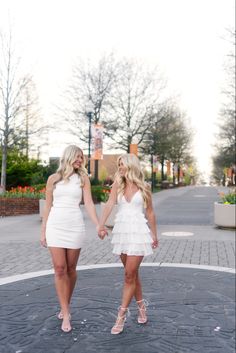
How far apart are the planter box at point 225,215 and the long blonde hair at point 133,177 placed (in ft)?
31.4

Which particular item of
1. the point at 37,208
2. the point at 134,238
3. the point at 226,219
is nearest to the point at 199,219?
the point at 226,219

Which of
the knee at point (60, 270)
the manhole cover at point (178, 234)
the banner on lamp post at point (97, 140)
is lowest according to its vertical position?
the manhole cover at point (178, 234)

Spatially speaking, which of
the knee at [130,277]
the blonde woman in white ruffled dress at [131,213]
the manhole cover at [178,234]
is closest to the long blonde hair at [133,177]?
the blonde woman in white ruffled dress at [131,213]

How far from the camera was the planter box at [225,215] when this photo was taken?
13271 mm

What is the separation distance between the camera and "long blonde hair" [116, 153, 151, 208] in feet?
13.6

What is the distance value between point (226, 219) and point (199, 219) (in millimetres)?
3203

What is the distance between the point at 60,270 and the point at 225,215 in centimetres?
987

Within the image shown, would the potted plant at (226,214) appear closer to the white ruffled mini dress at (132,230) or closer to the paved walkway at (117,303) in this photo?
the paved walkway at (117,303)

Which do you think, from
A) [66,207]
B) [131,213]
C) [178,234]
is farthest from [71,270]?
[178,234]

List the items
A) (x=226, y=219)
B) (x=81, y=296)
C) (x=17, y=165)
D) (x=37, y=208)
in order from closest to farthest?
(x=81, y=296)
(x=226, y=219)
(x=37, y=208)
(x=17, y=165)

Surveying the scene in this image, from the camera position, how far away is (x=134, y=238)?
4.18m

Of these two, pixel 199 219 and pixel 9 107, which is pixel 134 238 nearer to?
pixel 199 219

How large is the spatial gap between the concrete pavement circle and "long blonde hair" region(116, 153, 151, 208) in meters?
1.32

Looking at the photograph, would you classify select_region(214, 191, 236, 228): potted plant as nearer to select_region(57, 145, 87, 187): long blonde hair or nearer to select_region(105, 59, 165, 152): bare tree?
select_region(57, 145, 87, 187): long blonde hair
